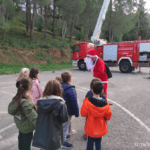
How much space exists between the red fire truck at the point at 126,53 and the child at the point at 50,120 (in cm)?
1377

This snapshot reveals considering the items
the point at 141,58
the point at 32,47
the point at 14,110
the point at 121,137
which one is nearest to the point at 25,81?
the point at 14,110

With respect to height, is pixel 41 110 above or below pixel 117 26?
below

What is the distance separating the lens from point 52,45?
2552 cm

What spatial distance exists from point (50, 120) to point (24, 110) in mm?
492

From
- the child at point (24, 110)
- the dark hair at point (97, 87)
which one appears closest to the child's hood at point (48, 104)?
the child at point (24, 110)

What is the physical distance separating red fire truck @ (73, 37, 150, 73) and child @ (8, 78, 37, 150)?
13654 mm

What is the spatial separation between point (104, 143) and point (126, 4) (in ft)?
113

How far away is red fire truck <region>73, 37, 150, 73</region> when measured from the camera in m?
14.4

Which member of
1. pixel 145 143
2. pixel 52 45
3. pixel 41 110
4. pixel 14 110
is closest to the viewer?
pixel 41 110

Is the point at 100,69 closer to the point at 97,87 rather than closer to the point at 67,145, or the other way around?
the point at 97,87

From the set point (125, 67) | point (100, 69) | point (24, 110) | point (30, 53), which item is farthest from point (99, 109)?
point (30, 53)

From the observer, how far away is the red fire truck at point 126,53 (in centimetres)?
1440

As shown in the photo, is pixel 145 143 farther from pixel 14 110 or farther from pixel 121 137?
pixel 14 110

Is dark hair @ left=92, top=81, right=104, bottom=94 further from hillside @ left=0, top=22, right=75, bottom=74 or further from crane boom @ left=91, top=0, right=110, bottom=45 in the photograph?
crane boom @ left=91, top=0, right=110, bottom=45
